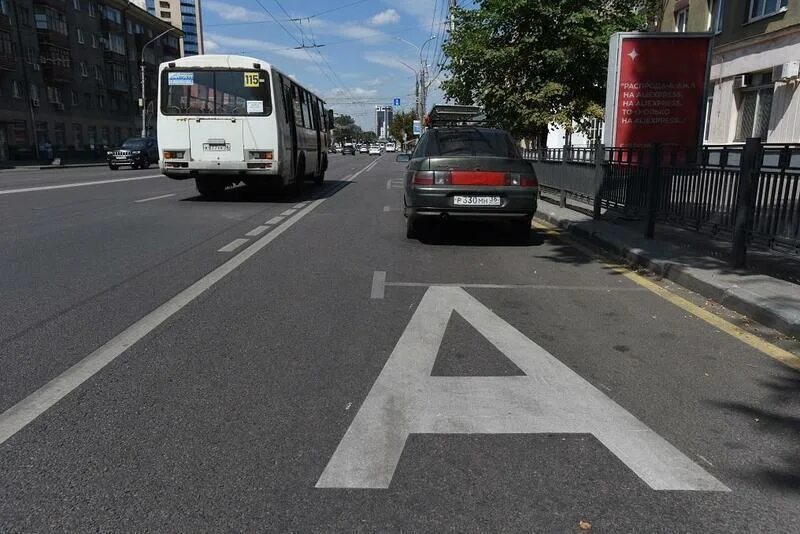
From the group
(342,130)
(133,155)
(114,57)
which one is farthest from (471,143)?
(342,130)

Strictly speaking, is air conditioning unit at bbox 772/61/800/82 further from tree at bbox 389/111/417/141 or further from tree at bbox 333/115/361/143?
tree at bbox 333/115/361/143

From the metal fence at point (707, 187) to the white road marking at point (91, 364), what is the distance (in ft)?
17.7

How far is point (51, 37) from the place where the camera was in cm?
5019

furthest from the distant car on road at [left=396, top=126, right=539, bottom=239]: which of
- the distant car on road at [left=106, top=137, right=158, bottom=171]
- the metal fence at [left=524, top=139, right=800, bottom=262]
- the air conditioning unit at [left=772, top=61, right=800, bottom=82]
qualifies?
the distant car on road at [left=106, top=137, right=158, bottom=171]

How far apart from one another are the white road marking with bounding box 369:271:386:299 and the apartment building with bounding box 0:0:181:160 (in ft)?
154

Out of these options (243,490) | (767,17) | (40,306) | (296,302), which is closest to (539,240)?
(296,302)

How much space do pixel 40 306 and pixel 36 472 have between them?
2.92m

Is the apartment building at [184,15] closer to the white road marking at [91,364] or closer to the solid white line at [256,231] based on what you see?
the solid white line at [256,231]

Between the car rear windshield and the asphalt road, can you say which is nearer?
the asphalt road

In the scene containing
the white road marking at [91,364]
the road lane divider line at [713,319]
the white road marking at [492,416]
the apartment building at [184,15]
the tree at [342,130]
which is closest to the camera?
the white road marking at [492,416]

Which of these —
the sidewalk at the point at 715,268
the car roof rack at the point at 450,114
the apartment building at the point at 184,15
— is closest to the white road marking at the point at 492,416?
the sidewalk at the point at 715,268

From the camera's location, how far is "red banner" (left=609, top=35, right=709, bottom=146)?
11.6 metres

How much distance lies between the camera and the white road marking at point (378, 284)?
5.65 meters

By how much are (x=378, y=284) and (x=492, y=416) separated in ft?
10.0
